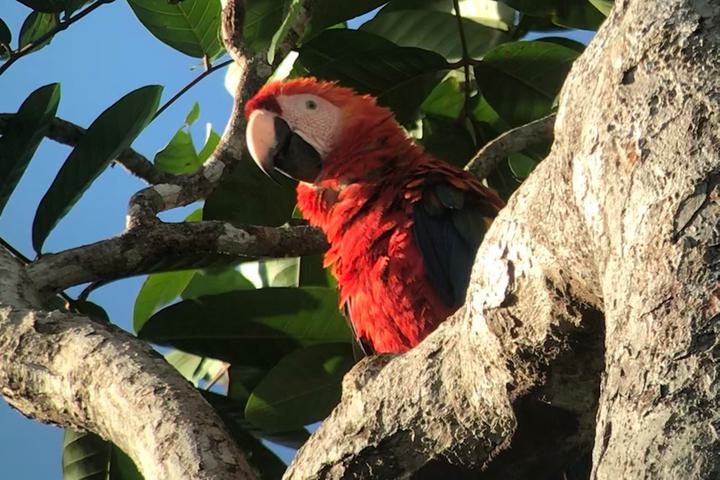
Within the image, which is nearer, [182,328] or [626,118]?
[626,118]

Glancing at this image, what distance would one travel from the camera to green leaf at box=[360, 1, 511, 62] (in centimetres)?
148

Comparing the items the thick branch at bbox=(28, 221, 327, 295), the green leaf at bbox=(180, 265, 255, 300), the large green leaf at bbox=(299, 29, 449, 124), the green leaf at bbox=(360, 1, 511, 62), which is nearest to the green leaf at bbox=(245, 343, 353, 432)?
the thick branch at bbox=(28, 221, 327, 295)

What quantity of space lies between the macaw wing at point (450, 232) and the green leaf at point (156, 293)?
1.31ft

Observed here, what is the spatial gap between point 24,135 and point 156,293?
317mm

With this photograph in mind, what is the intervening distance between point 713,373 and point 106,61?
2.68 meters

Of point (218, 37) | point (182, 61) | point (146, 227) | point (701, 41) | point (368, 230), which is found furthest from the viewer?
point (182, 61)

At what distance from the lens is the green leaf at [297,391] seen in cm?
127

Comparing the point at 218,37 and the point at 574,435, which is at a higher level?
the point at 218,37

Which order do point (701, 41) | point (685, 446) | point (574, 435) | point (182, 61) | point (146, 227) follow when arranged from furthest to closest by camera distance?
point (182, 61), point (146, 227), point (574, 435), point (701, 41), point (685, 446)

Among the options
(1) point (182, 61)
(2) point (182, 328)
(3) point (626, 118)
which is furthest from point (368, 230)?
(1) point (182, 61)

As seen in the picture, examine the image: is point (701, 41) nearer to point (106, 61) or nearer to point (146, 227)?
point (146, 227)

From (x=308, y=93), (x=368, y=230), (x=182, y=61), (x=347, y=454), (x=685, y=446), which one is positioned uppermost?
(x=182, y=61)

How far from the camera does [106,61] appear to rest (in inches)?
116

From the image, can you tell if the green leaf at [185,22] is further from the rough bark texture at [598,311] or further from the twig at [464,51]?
the rough bark texture at [598,311]
